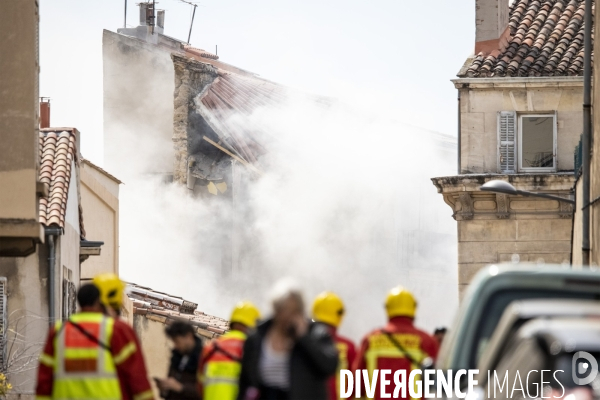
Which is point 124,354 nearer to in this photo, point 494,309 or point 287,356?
point 287,356

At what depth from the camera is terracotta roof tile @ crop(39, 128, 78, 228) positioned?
25.9m

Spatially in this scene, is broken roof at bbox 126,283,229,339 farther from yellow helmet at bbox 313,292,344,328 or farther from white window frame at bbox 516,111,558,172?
yellow helmet at bbox 313,292,344,328

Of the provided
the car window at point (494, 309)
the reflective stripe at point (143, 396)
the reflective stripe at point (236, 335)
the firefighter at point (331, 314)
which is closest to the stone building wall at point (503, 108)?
the firefighter at point (331, 314)

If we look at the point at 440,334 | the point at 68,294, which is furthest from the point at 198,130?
the point at 440,334

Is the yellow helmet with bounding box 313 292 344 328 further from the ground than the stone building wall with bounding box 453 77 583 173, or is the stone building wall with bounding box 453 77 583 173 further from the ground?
the stone building wall with bounding box 453 77 583 173

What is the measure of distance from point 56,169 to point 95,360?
19.3 meters

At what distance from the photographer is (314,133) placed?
183 feet

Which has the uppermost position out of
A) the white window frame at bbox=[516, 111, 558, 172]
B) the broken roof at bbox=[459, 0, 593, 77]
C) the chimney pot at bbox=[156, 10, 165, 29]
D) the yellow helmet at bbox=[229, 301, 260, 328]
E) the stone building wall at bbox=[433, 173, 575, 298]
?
the chimney pot at bbox=[156, 10, 165, 29]

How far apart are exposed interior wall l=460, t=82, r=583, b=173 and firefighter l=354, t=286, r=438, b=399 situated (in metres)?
23.0

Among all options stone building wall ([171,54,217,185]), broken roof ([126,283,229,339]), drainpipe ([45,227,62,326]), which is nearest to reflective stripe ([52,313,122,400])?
drainpipe ([45,227,62,326])

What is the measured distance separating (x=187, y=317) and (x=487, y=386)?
2797 centimetres

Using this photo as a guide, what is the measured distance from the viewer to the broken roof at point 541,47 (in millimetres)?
33469

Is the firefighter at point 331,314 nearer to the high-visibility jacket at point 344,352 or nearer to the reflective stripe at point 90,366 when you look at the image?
the high-visibility jacket at point 344,352

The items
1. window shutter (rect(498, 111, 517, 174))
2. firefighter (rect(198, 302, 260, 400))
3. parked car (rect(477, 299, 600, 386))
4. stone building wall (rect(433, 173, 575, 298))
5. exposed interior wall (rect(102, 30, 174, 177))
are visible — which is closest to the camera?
parked car (rect(477, 299, 600, 386))
